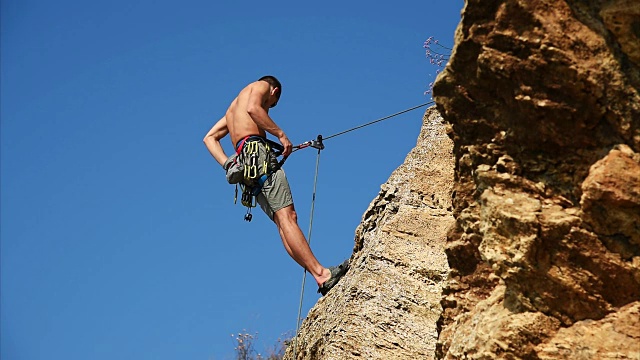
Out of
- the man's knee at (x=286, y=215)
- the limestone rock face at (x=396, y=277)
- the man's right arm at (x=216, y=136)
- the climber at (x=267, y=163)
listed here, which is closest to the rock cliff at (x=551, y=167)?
the limestone rock face at (x=396, y=277)

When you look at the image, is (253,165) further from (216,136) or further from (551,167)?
(551,167)

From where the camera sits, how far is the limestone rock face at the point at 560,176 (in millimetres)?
3490

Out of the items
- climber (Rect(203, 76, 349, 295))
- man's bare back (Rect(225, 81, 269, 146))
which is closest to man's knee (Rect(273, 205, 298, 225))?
climber (Rect(203, 76, 349, 295))

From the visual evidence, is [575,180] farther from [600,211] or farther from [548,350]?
[548,350]

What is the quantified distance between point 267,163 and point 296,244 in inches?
29.1

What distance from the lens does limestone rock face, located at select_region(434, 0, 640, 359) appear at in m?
3.49

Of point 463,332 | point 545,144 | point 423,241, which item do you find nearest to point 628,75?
point 545,144

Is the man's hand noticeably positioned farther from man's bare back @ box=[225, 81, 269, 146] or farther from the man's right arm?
the man's right arm

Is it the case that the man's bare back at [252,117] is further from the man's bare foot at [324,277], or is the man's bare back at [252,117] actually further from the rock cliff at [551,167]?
the rock cliff at [551,167]

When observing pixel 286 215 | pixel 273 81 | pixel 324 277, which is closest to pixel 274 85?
pixel 273 81

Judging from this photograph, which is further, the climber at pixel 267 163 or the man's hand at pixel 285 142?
the man's hand at pixel 285 142

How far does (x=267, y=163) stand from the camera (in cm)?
801

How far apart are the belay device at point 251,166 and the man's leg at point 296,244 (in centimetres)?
31

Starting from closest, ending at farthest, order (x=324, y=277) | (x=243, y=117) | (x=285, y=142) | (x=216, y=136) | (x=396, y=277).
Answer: (x=396, y=277) → (x=324, y=277) → (x=285, y=142) → (x=243, y=117) → (x=216, y=136)
